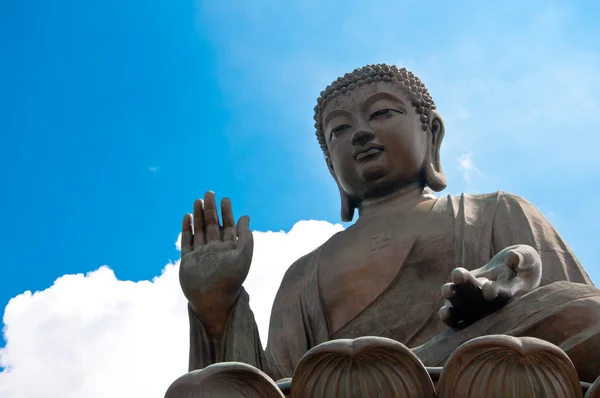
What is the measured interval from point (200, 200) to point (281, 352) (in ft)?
3.89

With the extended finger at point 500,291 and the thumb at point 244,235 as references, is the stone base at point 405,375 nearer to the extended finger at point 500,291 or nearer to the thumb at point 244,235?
the extended finger at point 500,291

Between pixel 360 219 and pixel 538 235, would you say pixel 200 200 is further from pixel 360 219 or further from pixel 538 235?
pixel 538 235

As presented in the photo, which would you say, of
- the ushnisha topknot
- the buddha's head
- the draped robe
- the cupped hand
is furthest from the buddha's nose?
the cupped hand

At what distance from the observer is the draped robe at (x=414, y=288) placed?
6.43 m

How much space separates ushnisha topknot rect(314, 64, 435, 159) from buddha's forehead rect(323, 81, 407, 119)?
0.10 ft

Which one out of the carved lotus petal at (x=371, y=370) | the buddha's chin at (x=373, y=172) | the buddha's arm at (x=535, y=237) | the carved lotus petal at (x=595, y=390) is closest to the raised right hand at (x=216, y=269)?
the buddha's chin at (x=373, y=172)

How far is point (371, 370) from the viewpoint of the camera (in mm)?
4398

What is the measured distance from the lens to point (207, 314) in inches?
255

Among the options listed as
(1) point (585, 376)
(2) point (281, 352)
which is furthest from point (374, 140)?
(1) point (585, 376)

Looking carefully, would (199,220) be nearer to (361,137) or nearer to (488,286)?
(361,137)

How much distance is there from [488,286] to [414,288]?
1.45 m

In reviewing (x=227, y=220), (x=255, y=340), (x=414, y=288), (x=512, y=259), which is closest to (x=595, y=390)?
(x=512, y=259)

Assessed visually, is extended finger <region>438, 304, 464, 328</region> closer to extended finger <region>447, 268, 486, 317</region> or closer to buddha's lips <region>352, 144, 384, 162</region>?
extended finger <region>447, 268, 486, 317</region>

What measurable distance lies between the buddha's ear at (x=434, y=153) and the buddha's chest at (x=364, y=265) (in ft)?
2.28
